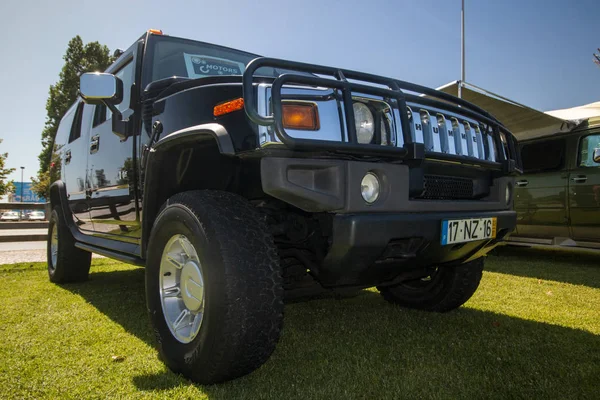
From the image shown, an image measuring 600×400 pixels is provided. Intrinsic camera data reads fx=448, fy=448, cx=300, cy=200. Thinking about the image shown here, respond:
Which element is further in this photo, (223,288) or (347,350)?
(347,350)

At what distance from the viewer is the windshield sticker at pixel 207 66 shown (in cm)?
308

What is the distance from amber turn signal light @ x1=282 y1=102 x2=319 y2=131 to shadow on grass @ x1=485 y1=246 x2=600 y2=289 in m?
4.07

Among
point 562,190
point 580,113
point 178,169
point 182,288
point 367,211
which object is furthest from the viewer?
point 580,113

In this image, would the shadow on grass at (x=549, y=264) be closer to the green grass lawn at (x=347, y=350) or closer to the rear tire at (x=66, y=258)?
the green grass lawn at (x=347, y=350)

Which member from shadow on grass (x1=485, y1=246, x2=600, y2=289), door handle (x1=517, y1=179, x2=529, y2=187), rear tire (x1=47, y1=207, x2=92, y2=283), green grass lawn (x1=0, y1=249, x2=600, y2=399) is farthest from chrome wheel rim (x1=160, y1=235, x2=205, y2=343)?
door handle (x1=517, y1=179, x2=529, y2=187)

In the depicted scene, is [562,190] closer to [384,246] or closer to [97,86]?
[384,246]

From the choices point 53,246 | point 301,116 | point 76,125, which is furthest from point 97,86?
point 53,246

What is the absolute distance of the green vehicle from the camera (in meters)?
5.82

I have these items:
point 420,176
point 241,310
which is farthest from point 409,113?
point 241,310

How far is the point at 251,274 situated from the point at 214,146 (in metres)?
0.77

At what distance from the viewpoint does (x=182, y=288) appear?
2.23 metres

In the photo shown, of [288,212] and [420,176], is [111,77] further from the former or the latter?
[420,176]

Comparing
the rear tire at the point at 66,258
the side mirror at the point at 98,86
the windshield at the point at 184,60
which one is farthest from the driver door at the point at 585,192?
the rear tire at the point at 66,258

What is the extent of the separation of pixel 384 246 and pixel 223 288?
697 millimetres
